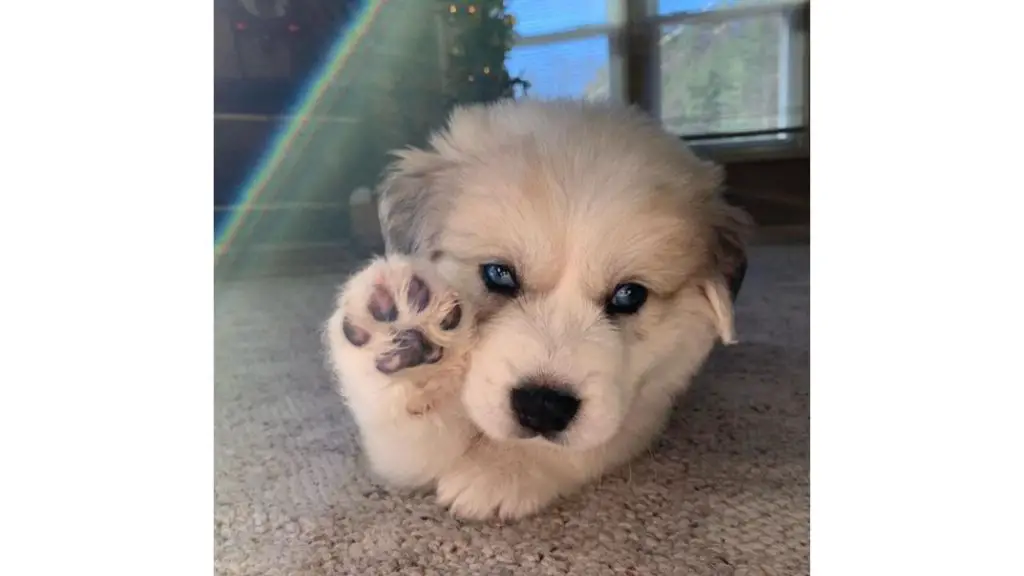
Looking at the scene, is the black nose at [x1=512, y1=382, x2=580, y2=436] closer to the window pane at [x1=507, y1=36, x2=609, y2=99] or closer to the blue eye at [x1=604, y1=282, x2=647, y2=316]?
the blue eye at [x1=604, y1=282, x2=647, y2=316]

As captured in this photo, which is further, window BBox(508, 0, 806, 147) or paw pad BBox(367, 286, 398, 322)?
window BBox(508, 0, 806, 147)

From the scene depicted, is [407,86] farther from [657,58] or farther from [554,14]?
[657,58]

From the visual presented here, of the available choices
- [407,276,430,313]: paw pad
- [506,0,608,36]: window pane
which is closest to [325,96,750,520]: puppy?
[407,276,430,313]: paw pad

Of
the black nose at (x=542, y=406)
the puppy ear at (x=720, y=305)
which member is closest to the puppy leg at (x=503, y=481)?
the black nose at (x=542, y=406)

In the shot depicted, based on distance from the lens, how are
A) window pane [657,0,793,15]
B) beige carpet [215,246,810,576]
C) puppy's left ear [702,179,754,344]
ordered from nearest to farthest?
beige carpet [215,246,810,576], window pane [657,0,793,15], puppy's left ear [702,179,754,344]
